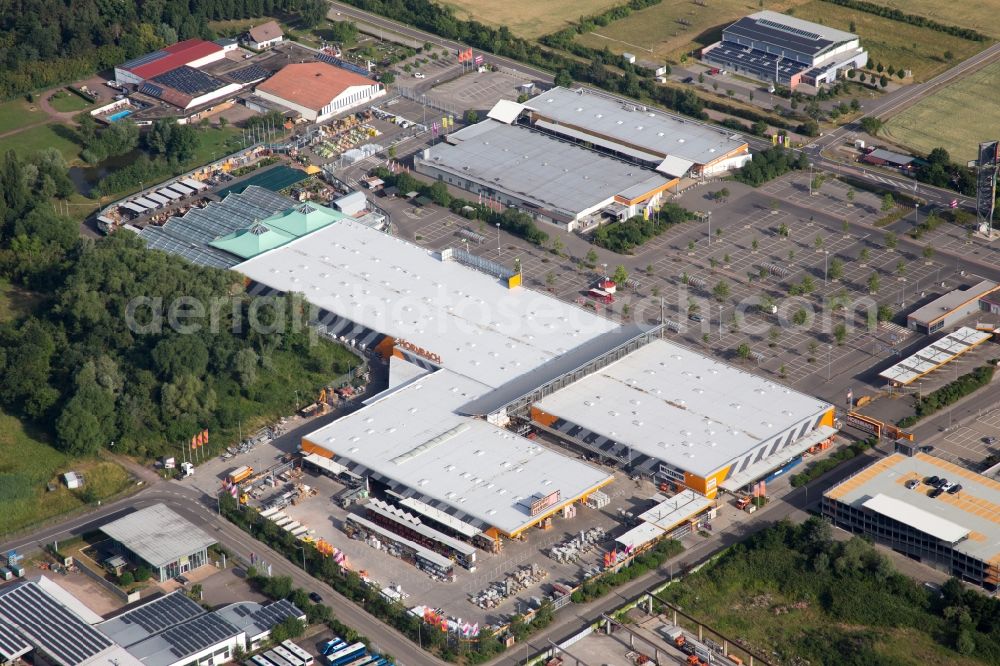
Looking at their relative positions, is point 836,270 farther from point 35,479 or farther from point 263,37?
point 263,37

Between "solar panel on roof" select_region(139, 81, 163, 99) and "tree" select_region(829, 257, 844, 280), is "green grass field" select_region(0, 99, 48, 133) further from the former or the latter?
"tree" select_region(829, 257, 844, 280)

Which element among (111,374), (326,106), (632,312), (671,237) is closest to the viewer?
(111,374)

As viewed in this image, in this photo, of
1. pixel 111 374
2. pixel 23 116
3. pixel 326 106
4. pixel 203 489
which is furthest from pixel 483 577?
pixel 23 116

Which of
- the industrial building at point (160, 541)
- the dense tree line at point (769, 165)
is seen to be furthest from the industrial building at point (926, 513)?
the dense tree line at point (769, 165)

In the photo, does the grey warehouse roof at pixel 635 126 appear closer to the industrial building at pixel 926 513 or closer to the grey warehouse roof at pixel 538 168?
the grey warehouse roof at pixel 538 168

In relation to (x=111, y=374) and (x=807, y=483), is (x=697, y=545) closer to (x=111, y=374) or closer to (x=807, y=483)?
(x=807, y=483)
